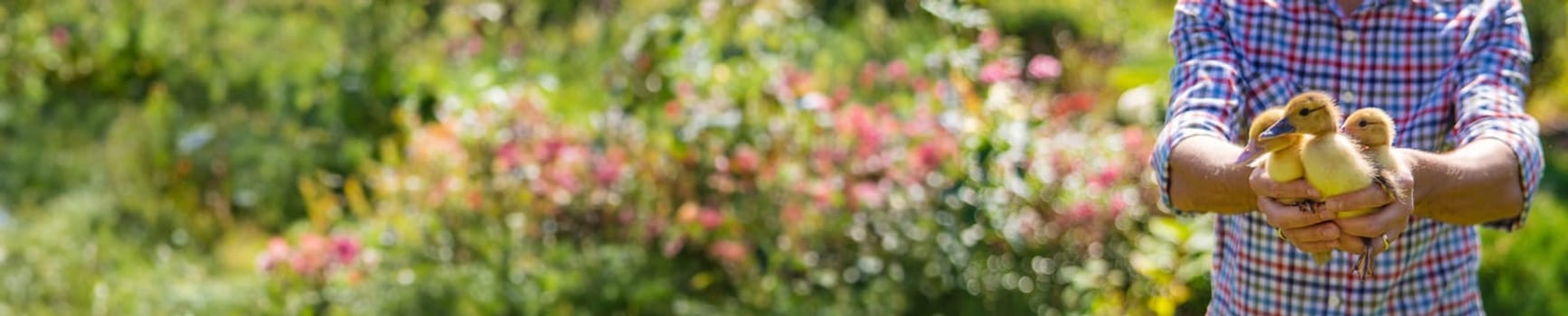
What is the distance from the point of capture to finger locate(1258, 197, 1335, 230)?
4.26 feet

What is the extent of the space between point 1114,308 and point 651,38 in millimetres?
1393

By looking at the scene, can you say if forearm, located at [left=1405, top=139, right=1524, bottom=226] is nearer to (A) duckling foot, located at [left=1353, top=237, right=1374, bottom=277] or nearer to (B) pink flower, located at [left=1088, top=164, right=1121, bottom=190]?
(A) duckling foot, located at [left=1353, top=237, right=1374, bottom=277]

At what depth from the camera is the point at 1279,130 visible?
128 cm

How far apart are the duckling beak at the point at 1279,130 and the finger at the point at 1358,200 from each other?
0.23 feet

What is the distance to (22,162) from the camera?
5.21 m

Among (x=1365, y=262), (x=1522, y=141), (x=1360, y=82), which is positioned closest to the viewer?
(x=1365, y=262)

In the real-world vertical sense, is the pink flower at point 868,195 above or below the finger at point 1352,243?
below

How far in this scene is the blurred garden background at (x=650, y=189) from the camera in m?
3.46

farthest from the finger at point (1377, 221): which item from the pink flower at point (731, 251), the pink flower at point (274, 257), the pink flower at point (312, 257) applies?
the pink flower at point (274, 257)

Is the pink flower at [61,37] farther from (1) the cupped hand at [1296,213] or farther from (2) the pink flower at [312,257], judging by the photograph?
(1) the cupped hand at [1296,213]

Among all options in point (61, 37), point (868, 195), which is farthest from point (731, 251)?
point (61, 37)

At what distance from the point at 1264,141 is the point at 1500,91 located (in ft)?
1.59

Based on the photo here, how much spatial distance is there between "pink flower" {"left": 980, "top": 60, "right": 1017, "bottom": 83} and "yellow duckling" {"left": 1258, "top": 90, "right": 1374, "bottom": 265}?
7.43ft

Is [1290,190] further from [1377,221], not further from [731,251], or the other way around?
[731,251]
